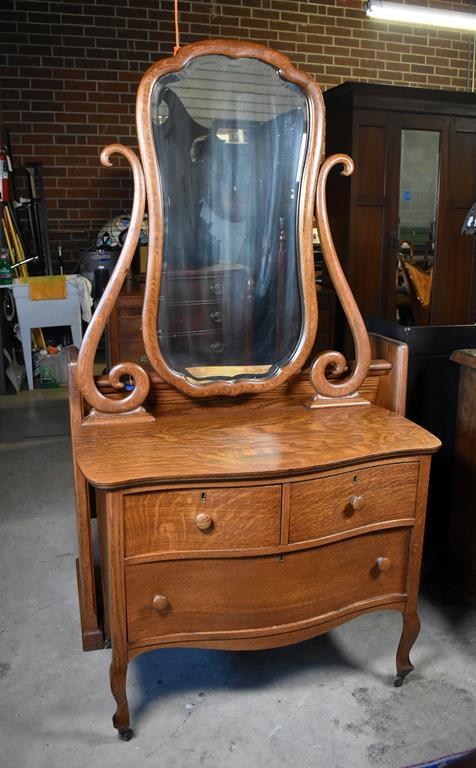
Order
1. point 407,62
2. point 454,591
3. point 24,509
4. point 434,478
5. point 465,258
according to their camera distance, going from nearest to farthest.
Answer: point 454,591, point 434,478, point 24,509, point 465,258, point 407,62

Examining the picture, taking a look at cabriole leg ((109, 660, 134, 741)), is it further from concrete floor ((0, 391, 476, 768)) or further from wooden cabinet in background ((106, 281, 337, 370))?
wooden cabinet in background ((106, 281, 337, 370))

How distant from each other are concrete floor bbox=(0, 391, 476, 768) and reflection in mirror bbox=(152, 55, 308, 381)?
0.89 m

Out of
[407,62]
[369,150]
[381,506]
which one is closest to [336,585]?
[381,506]

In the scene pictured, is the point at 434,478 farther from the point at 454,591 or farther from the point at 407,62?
the point at 407,62

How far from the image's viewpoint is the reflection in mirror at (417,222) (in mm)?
5652

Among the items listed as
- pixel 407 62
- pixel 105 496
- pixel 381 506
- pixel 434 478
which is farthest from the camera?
pixel 407 62

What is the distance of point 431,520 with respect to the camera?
2588 millimetres

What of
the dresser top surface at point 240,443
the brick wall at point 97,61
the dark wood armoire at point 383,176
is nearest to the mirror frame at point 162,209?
the dresser top surface at point 240,443

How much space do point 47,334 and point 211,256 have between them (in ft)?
14.9

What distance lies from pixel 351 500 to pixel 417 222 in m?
4.53

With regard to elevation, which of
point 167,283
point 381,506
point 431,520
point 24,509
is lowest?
point 24,509

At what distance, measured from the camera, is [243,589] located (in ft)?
5.62

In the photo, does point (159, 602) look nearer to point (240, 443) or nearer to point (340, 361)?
point (240, 443)

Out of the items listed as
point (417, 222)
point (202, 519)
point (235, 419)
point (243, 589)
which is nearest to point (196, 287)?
point (235, 419)
